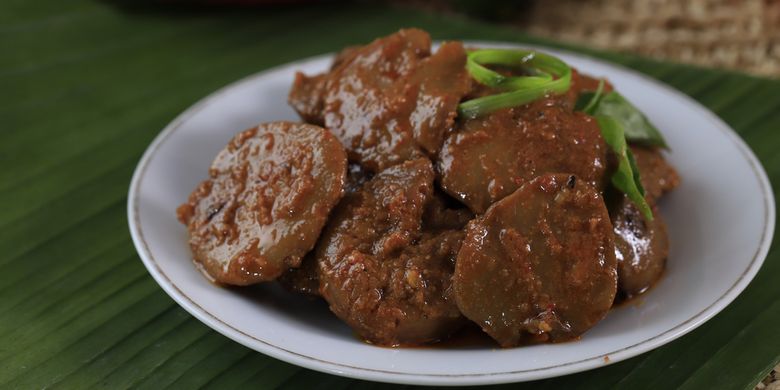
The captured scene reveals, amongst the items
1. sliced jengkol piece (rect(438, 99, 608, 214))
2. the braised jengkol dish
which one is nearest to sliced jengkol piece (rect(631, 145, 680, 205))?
the braised jengkol dish

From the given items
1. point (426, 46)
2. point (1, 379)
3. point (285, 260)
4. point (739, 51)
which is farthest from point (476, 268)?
point (739, 51)

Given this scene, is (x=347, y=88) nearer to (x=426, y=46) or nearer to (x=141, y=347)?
(x=426, y=46)

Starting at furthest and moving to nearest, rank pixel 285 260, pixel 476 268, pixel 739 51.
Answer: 1. pixel 739 51
2. pixel 285 260
3. pixel 476 268

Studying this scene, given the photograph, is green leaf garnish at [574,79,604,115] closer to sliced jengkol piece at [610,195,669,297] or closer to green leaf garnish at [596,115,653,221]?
green leaf garnish at [596,115,653,221]

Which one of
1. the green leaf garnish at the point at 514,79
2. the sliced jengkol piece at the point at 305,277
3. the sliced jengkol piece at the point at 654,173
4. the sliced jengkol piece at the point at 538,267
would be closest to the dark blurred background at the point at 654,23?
the sliced jengkol piece at the point at 654,173

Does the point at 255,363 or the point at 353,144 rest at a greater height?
the point at 353,144

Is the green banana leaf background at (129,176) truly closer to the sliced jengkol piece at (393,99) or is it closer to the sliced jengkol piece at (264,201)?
the sliced jengkol piece at (264,201)

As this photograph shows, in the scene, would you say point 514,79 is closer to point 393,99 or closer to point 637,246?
point 393,99
